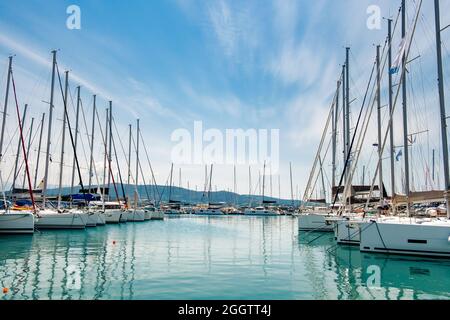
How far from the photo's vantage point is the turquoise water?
42.7 ft

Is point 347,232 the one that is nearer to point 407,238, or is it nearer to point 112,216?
point 407,238

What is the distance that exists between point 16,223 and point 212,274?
22981 mm

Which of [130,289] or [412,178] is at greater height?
[412,178]

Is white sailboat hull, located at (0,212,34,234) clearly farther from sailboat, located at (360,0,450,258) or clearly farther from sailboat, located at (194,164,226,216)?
sailboat, located at (194,164,226,216)

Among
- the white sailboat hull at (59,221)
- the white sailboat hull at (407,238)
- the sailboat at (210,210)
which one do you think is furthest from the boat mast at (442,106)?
the sailboat at (210,210)

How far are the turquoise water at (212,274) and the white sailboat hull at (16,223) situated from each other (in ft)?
21.2

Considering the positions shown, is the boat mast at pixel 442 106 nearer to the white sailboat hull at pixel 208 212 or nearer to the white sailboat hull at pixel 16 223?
the white sailboat hull at pixel 16 223

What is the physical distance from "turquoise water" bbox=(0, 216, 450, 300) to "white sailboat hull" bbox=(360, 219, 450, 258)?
1.87 feet

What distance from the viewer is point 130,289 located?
13.3m
